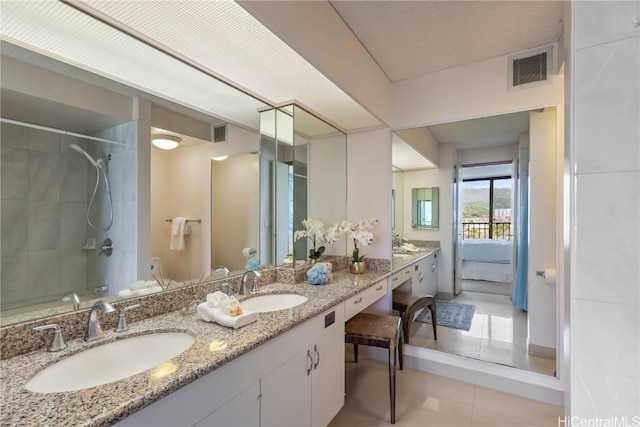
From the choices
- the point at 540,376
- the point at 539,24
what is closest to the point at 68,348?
the point at 540,376

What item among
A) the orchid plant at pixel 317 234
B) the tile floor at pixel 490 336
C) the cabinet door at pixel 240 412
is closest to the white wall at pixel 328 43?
the orchid plant at pixel 317 234

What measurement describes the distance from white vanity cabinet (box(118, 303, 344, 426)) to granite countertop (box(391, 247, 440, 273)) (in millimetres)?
1114

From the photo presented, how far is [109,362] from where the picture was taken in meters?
1.03

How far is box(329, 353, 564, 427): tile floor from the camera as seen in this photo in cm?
184

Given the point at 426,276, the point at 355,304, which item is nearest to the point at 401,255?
the point at 426,276

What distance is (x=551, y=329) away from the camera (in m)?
2.12

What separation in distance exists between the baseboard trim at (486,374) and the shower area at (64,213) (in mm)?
2285

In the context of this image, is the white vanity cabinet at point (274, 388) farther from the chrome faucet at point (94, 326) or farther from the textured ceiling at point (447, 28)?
the textured ceiling at point (447, 28)

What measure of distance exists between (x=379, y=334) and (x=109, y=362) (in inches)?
58.2

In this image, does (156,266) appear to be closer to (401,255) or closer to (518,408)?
(401,255)

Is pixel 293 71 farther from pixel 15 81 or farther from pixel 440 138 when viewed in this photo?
pixel 440 138

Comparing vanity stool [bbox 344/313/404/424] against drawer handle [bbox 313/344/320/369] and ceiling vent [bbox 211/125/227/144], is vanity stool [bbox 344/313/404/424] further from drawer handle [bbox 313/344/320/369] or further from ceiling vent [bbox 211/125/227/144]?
ceiling vent [bbox 211/125/227/144]

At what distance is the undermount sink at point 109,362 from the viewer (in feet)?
2.84

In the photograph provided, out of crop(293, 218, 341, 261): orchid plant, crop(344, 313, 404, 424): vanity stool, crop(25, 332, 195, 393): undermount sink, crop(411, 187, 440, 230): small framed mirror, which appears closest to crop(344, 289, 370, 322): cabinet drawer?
crop(344, 313, 404, 424): vanity stool
